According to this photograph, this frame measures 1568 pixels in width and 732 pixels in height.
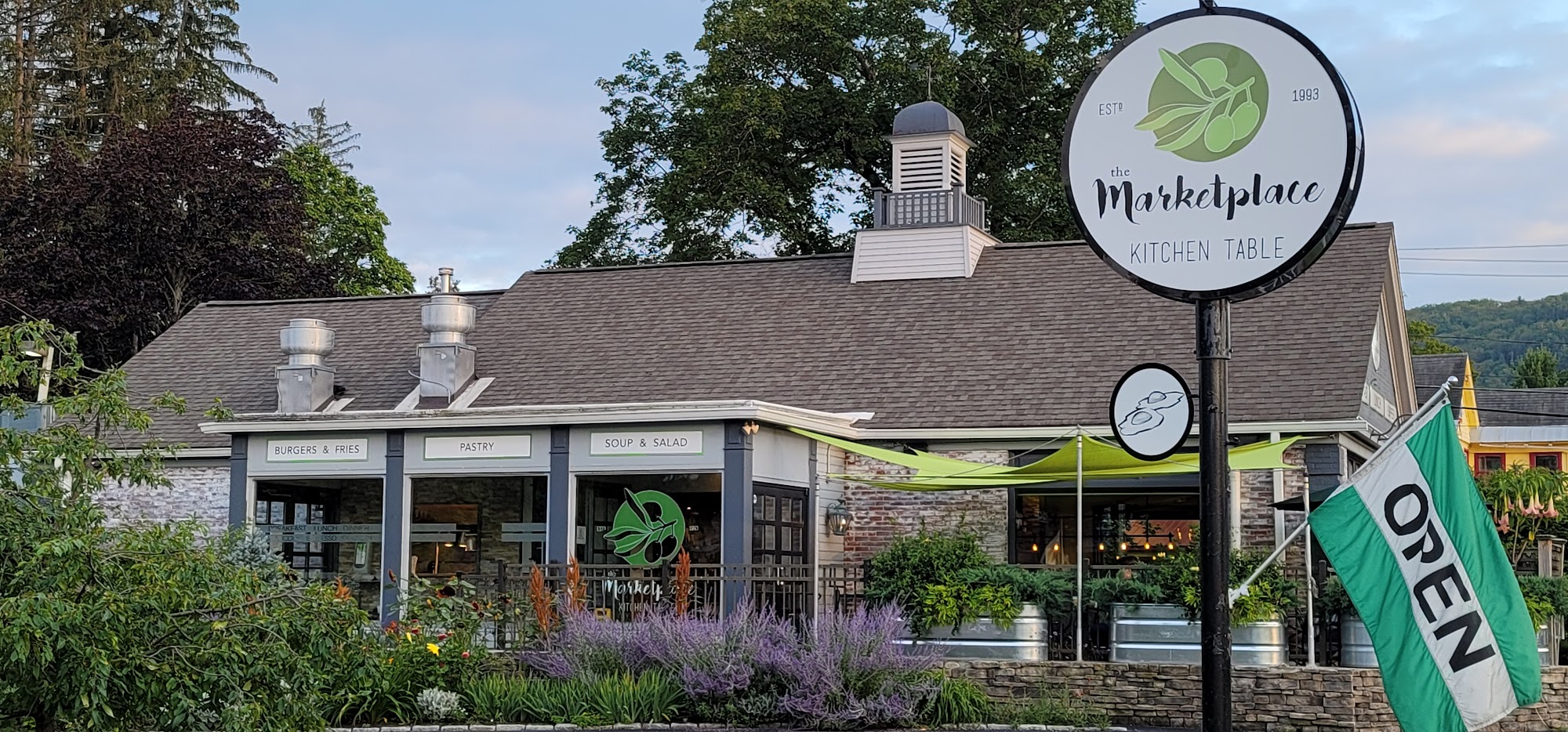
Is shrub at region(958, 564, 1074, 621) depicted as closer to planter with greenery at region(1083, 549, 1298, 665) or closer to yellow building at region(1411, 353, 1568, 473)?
planter with greenery at region(1083, 549, 1298, 665)

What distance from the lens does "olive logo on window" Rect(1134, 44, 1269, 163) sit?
5.50 meters

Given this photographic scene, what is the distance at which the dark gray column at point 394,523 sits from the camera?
1750 cm

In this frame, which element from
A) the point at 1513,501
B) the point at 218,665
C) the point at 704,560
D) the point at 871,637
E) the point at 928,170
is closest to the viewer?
the point at 218,665

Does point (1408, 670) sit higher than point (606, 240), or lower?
lower

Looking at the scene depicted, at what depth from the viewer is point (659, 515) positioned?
1678 cm

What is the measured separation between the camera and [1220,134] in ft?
18.1

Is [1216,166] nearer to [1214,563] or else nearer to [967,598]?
[1214,563]

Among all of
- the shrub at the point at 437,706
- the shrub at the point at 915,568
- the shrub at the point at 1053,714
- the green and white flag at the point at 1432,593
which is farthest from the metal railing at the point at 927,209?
the green and white flag at the point at 1432,593

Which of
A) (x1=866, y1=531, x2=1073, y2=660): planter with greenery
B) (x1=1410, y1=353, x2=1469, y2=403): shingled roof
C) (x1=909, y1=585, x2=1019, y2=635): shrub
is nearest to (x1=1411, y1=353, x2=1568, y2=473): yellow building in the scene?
(x1=1410, y1=353, x2=1469, y2=403): shingled roof

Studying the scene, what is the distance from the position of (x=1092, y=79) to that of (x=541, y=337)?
1641 cm

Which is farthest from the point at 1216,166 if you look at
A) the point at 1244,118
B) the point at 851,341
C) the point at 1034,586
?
the point at 851,341

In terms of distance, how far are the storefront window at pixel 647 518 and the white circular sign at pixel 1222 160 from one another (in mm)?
10222

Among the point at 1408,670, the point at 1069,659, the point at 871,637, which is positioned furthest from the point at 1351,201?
the point at 1069,659

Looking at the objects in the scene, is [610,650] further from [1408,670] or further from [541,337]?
[541,337]
